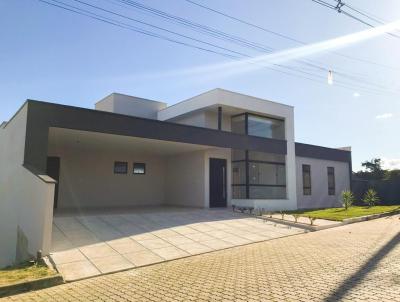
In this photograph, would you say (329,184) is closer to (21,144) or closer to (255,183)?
(255,183)

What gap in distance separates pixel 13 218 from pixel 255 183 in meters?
11.2

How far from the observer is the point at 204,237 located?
10.3 meters

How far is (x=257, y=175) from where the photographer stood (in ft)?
59.4

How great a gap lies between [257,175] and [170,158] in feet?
16.5

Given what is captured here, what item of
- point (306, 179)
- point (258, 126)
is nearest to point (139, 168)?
point (258, 126)

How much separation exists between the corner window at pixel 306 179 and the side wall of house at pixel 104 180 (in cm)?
875

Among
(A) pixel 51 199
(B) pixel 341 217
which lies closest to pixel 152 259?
(A) pixel 51 199

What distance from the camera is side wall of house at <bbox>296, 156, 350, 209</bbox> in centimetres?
2106

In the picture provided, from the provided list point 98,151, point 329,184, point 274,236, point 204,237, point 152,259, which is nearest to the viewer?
point 152,259

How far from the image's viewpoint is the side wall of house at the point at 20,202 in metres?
7.84

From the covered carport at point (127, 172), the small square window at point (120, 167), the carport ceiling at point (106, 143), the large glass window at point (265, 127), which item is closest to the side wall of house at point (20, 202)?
the carport ceiling at point (106, 143)

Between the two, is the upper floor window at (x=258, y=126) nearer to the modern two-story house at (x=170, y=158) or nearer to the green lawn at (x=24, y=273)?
the modern two-story house at (x=170, y=158)

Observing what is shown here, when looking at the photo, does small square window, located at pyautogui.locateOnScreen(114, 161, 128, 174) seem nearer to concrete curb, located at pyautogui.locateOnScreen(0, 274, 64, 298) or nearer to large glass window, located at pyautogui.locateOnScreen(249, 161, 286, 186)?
large glass window, located at pyautogui.locateOnScreen(249, 161, 286, 186)

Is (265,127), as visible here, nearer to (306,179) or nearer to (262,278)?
(306,179)
